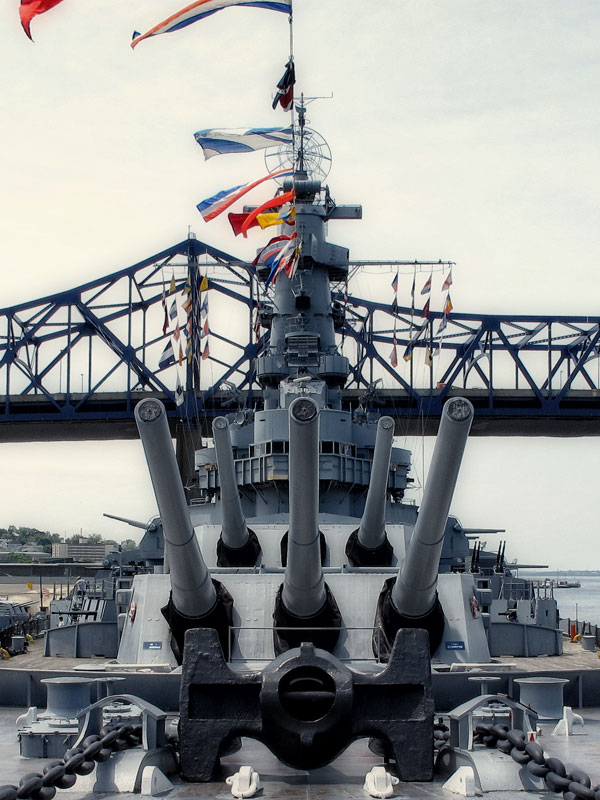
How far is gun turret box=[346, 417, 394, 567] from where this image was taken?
10.4 metres

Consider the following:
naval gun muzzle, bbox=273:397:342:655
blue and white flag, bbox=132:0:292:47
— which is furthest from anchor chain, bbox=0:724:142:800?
blue and white flag, bbox=132:0:292:47

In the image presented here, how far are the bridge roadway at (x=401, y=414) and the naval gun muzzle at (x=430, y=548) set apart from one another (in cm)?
4123

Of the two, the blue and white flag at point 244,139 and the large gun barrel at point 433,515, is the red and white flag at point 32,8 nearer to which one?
the large gun barrel at point 433,515

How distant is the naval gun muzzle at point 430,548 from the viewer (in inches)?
261

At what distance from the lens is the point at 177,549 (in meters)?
7.31

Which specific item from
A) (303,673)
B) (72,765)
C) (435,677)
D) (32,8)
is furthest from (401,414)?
(72,765)

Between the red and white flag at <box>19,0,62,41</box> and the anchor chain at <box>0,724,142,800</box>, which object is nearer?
the anchor chain at <box>0,724,142,800</box>

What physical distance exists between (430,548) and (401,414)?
44.6m

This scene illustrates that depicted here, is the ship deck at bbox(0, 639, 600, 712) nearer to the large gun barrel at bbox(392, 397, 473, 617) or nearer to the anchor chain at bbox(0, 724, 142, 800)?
the large gun barrel at bbox(392, 397, 473, 617)

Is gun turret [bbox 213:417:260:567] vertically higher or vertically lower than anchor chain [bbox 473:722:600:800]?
higher

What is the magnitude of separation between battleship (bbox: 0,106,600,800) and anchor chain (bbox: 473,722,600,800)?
13mm

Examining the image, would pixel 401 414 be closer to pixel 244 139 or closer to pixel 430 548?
pixel 244 139

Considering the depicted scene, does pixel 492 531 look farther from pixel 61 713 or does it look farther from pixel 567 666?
pixel 61 713

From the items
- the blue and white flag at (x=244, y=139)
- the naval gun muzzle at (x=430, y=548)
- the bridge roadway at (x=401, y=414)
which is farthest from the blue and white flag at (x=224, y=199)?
the bridge roadway at (x=401, y=414)
